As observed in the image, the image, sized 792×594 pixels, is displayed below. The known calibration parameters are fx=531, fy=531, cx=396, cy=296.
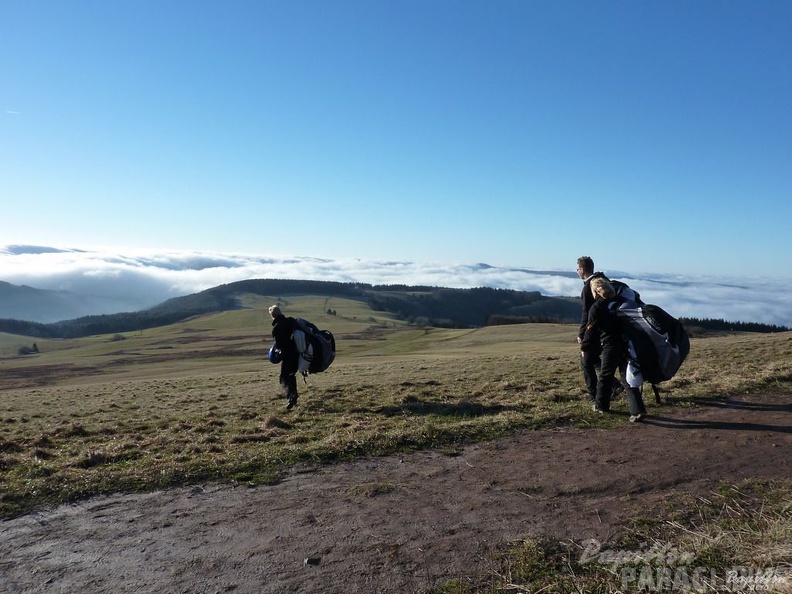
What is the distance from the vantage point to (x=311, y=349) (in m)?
13.3

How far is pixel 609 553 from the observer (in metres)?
4.38

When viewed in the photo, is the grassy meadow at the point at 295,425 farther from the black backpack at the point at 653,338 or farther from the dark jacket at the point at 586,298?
the dark jacket at the point at 586,298

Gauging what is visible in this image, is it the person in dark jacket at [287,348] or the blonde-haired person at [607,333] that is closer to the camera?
the blonde-haired person at [607,333]

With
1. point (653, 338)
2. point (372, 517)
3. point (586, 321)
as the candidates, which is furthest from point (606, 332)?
point (372, 517)

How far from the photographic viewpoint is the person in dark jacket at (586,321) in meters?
9.99

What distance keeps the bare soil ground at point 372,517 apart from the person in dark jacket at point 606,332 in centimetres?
162

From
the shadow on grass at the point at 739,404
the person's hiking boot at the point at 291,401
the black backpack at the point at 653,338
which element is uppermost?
the black backpack at the point at 653,338

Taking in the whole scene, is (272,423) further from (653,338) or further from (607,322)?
(653,338)

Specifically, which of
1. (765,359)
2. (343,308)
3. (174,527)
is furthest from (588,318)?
(343,308)

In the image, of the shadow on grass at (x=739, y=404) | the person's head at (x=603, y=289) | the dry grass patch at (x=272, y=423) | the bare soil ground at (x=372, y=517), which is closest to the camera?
the bare soil ground at (x=372, y=517)

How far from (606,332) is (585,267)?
→ 1.49m

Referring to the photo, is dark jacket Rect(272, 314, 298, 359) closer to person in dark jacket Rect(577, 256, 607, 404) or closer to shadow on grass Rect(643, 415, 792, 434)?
person in dark jacket Rect(577, 256, 607, 404)

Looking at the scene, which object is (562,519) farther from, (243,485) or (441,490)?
(243,485)

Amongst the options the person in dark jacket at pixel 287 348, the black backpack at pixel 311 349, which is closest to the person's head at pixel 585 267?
the black backpack at pixel 311 349
